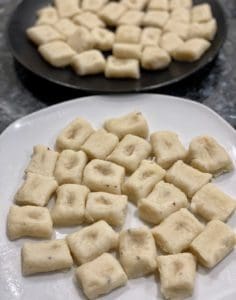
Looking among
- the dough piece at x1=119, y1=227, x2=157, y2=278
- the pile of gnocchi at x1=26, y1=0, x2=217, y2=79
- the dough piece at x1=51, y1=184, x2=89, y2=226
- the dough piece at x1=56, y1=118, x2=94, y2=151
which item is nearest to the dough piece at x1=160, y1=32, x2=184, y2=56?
the pile of gnocchi at x1=26, y1=0, x2=217, y2=79

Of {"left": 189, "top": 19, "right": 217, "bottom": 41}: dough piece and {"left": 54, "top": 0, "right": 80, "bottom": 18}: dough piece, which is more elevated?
{"left": 189, "top": 19, "right": 217, "bottom": 41}: dough piece

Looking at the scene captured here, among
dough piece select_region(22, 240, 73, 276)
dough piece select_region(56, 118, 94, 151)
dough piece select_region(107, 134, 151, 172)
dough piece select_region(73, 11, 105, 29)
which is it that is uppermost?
dough piece select_region(73, 11, 105, 29)

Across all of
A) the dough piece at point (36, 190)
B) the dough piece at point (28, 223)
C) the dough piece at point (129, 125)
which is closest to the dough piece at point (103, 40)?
the dough piece at point (129, 125)

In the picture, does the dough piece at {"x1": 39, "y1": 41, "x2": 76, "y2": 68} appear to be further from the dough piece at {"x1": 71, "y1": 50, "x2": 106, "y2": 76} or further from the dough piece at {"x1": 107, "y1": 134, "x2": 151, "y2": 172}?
the dough piece at {"x1": 107, "y1": 134, "x2": 151, "y2": 172}

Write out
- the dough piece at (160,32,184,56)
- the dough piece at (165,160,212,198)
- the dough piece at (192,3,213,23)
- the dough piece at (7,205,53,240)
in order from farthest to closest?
the dough piece at (192,3,213,23)
the dough piece at (160,32,184,56)
the dough piece at (165,160,212,198)
the dough piece at (7,205,53,240)

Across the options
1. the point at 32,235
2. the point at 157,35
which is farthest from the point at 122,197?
the point at 157,35

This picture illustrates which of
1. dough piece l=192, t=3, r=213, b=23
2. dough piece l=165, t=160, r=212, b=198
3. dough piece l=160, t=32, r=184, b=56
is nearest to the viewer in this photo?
dough piece l=165, t=160, r=212, b=198

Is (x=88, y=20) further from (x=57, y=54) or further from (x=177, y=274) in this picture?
(x=177, y=274)
